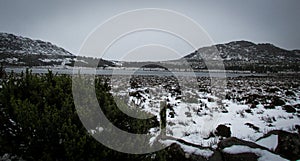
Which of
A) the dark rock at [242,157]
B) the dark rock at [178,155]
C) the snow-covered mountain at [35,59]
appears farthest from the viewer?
the snow-covered mountain at [35,59]

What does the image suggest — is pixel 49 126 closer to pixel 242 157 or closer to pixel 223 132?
pixel 242 157

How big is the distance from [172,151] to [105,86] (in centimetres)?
182

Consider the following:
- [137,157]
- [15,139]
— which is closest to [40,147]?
[15,139]

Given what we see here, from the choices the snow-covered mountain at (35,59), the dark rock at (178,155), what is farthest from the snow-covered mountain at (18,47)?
the dark rock at (178,155)

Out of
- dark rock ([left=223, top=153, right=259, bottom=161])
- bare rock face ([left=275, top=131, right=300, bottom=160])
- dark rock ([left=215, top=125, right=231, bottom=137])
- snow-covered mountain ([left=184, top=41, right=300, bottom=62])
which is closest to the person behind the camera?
dark rock ([left=223, top=153, right=259, bottom=161])

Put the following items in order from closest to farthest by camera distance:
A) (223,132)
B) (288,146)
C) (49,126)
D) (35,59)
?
(49,126)
(288,146)
(223,132)
(35,59)

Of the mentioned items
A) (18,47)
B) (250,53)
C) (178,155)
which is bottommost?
(178,155)

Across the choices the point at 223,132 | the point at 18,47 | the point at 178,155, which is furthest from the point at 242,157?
the point at 18,47

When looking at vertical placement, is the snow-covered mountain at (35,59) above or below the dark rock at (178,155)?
above

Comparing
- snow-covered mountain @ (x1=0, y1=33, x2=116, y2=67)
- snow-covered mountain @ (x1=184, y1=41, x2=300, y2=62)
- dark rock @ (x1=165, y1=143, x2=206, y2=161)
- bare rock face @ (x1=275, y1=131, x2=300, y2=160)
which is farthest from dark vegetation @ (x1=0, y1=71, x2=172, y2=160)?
snow-covered mountain @ (x1=184, y1=41, x2=300, y2=62)

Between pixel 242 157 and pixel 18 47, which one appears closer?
pixel 242 157

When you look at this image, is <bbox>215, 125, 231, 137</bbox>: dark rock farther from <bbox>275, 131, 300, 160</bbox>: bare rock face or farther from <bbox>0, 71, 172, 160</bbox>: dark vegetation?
<bbox>0, 71, 172, 160</bbox>: dark vegetation

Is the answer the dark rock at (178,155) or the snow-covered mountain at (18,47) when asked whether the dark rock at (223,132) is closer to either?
the dark rock at (178,155)

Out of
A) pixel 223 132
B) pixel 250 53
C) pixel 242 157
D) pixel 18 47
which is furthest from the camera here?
pixel 250 53
